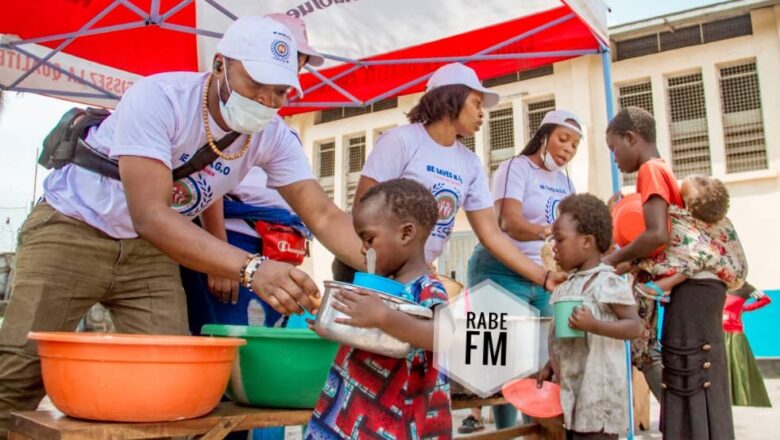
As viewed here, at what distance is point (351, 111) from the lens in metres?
14.3

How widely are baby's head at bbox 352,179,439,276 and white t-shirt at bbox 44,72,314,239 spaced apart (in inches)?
23.5

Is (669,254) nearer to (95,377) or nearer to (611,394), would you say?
(611,394)

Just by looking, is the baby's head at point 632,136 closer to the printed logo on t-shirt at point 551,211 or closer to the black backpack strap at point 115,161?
the printed logo on t-shirt at point 551,211

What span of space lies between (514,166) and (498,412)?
1.30m

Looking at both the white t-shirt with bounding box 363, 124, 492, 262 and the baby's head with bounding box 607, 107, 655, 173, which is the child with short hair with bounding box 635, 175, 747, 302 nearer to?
the baby's head with bounding box 607, 107, 655, 173

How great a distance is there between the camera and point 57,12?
3896mm

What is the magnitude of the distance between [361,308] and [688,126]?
36.1 ft

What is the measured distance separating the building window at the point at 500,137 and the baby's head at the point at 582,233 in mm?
10007

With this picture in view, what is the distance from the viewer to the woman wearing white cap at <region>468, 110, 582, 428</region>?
3246mm

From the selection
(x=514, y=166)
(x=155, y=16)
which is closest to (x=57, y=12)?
(x=155, y=16)

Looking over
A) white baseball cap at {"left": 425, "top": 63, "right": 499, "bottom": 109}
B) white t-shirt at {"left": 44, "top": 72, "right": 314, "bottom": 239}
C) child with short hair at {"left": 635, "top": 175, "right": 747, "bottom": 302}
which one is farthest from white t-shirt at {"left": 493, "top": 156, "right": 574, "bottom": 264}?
white t-shirt at {"left": 44, "top": 72, "right": 314, "bottom": 239}

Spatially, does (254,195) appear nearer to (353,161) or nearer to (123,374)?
(123,374)

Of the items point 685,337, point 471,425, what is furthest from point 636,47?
point 685,337

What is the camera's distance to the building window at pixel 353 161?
1415 cm
